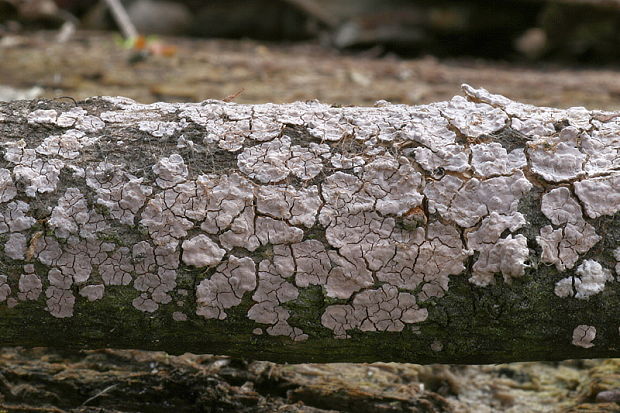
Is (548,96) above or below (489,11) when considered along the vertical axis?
below

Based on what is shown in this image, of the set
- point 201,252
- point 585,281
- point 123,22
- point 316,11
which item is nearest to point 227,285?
point 201,252

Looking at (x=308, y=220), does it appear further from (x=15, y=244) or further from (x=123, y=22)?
(x=123, y=22)

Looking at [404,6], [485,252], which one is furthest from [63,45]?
[485,252]

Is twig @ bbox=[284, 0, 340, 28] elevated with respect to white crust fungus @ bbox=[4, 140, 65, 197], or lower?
elevated

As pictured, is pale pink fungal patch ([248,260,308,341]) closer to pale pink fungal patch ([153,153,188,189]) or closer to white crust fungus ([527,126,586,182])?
pale pink fungal patch ([153,153,188,189])

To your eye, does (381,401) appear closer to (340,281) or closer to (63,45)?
(340,281)

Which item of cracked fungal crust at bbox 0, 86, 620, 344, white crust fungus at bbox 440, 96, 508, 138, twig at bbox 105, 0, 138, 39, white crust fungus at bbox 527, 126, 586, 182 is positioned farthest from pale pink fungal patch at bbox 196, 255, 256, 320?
twig at bbox 105, 0, 138, 39

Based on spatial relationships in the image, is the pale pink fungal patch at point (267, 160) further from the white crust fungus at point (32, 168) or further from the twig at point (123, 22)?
the twig at point (123, 22)
